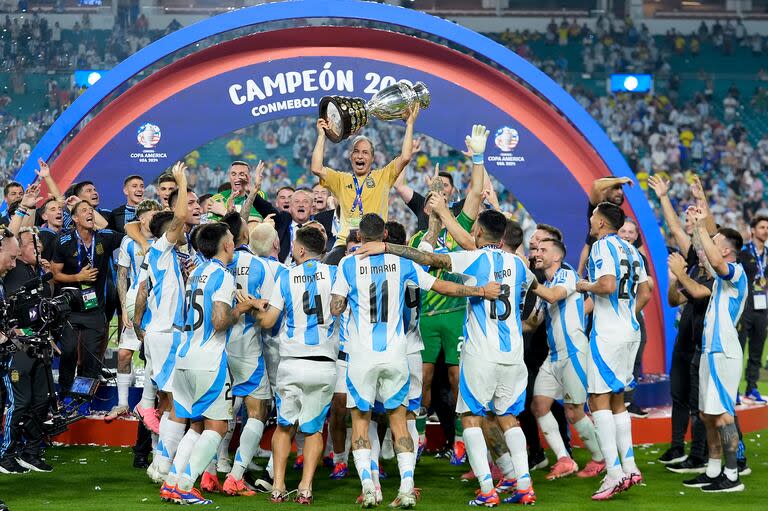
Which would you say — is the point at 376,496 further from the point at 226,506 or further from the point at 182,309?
the point at 182,309

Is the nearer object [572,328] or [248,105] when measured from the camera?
[572,328]

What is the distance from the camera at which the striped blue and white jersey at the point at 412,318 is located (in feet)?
27.6

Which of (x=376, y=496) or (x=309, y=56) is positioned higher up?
(x=309, y=56)

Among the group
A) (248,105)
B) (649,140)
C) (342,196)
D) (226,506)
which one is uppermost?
(649,140)

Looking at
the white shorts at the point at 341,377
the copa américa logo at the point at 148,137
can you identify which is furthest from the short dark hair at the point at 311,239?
the copa américa logo at the point at 148,137

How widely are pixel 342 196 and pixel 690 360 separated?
11.2 feet

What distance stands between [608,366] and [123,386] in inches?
183

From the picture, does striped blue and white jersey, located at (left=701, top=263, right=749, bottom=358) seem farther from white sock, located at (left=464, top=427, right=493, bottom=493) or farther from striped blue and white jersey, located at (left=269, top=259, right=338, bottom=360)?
striped blue and white jersey, located at (left=269, top=259, right=338, bottom=360)

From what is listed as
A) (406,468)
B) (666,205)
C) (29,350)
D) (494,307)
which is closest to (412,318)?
(494,307)

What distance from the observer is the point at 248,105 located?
12.1 meters

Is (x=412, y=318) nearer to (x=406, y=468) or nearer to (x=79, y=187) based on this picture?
(x=406, y=468)

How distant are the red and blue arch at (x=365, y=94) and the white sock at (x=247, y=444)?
14.9 ft

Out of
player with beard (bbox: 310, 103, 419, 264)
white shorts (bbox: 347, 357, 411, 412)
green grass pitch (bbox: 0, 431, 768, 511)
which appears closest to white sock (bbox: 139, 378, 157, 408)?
green grass pitch (bbox: 0, 431, 768, 511)

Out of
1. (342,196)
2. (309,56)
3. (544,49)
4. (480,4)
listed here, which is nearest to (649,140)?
(544,49)
